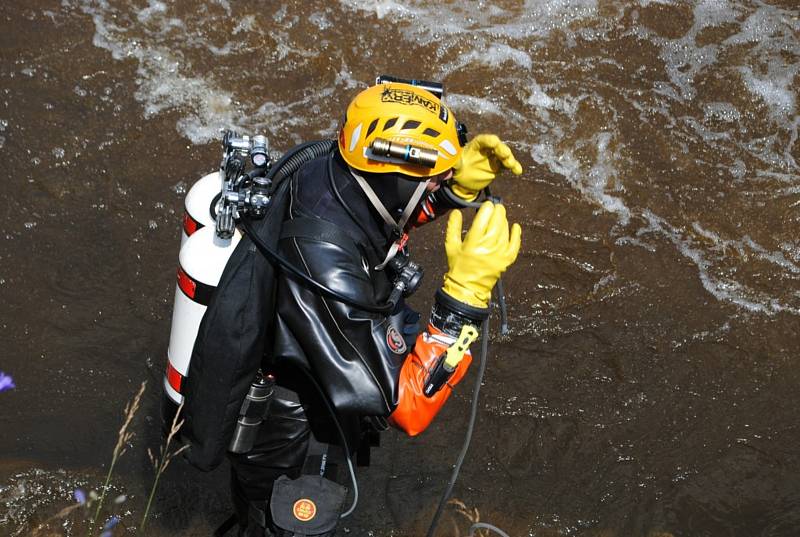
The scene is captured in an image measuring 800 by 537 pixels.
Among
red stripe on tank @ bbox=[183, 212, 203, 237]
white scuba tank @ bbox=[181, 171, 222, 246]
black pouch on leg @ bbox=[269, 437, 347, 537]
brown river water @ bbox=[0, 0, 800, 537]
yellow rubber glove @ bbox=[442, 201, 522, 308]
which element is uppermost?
yellow rubber glove @ bbox=[442, 201, 522, 308]

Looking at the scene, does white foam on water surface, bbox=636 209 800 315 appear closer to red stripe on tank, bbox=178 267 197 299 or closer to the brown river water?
the brown river water

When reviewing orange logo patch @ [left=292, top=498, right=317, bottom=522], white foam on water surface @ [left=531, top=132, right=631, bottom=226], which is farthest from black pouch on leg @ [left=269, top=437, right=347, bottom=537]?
white foam on water surface @ [left=531, top=132, right=631, bottom=226]

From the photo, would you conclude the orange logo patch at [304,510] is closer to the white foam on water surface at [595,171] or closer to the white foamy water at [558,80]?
the white foamy water at [558,80]

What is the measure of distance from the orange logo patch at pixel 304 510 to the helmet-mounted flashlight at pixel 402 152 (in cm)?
127

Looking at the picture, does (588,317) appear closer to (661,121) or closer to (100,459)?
(661,121)

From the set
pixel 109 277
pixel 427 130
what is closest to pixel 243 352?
pixel 427 130

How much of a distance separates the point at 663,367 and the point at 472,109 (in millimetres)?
2423

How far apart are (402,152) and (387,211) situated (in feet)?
0.79

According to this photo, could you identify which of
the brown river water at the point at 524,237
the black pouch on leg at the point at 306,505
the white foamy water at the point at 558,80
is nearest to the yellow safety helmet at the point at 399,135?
the black pouch on leg at the point at 306,505

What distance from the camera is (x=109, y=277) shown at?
5070 mm

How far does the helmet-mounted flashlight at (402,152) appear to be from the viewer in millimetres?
2881

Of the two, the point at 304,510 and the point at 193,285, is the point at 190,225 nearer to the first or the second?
the point at 193,285

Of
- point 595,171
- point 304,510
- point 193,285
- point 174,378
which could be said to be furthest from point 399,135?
point 595,171

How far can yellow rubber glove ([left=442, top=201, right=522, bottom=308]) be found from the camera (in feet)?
9.70
